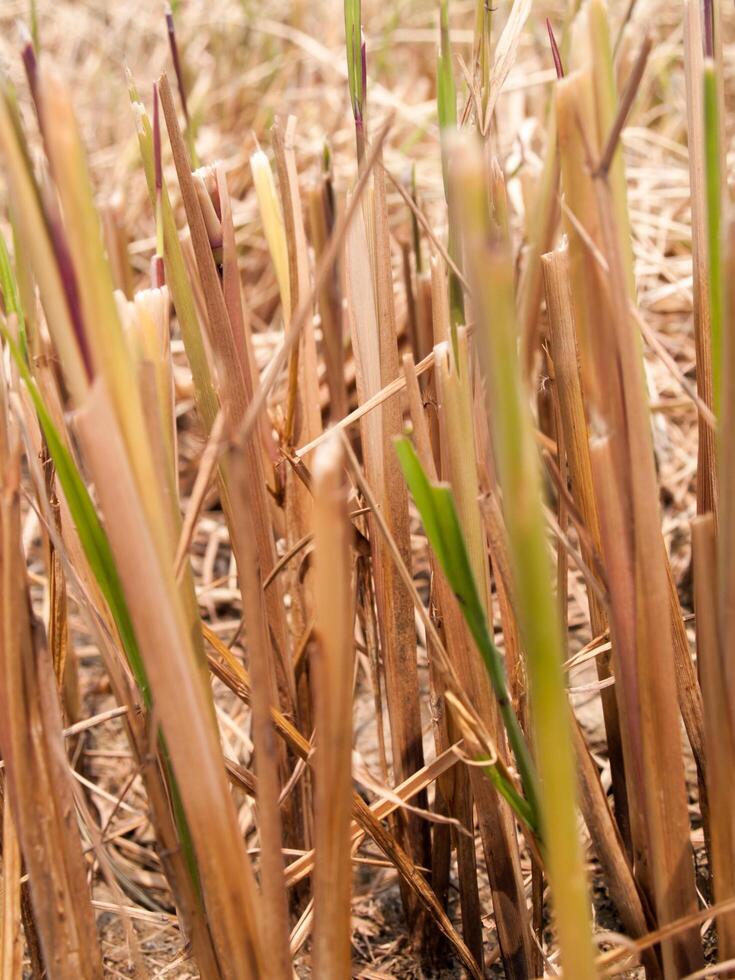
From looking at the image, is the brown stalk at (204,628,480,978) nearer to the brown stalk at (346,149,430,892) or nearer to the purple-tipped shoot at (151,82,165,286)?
the brown stalk at (346,149,430,892)

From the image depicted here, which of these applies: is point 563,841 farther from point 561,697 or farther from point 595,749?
point 595,749

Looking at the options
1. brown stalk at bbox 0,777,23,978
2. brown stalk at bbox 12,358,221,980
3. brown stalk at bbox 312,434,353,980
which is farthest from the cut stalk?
brown stalk at bbox 0,777,23,978

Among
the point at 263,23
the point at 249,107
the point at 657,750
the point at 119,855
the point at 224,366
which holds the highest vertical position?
the point at 263,23

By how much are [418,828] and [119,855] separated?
331 millimetres

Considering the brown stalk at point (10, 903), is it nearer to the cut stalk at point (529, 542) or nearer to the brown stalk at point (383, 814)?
the brown stalk at point (383, 814)

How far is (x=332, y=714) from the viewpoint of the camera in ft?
1.30

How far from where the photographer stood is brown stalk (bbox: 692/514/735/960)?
441 mm

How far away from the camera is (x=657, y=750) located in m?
0.47

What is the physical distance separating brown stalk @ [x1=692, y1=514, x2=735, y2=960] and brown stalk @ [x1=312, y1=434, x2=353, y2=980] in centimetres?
17

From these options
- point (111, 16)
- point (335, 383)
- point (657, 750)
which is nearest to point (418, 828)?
point (657, 750)

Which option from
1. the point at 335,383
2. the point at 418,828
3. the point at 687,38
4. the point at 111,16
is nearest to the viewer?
the point at 335,383

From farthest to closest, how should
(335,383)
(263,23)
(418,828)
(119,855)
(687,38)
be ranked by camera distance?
(263,23) → (119,855) → (418,828) → (687,38) → (335,383)

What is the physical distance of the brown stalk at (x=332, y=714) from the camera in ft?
1.18

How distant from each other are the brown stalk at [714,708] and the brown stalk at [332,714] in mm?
169
